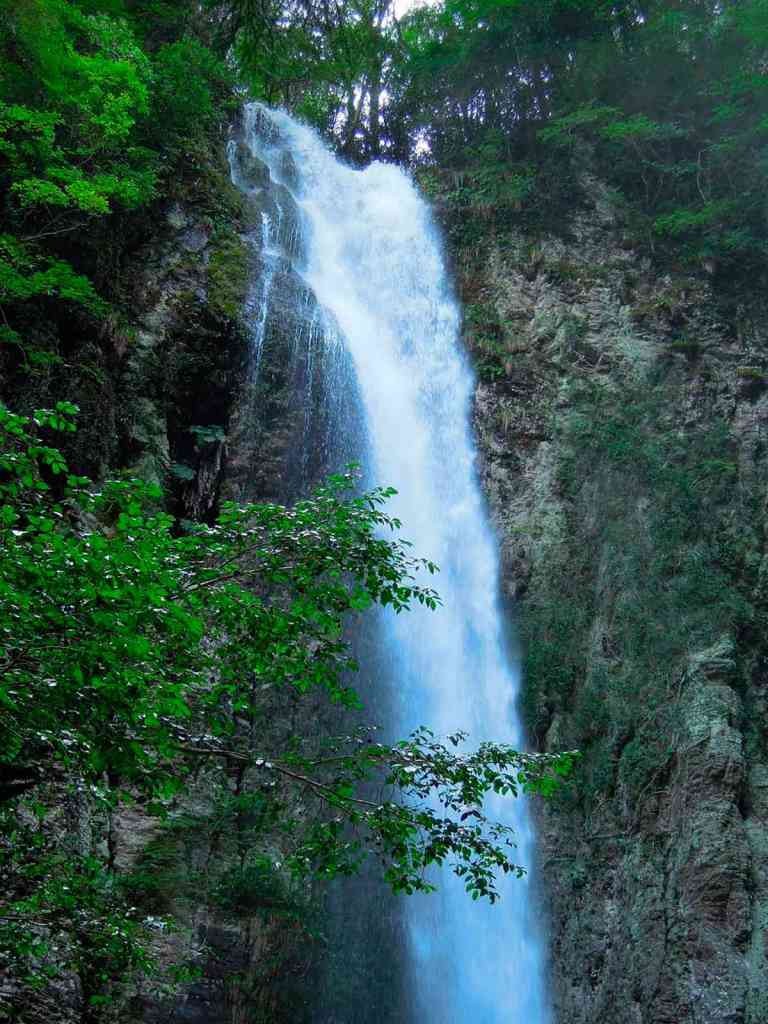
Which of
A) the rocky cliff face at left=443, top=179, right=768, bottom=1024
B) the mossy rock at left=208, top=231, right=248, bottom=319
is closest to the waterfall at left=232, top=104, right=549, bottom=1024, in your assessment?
the mossy rock at left=208, top=231, right=248, bottom=319

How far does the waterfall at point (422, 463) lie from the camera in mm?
10156

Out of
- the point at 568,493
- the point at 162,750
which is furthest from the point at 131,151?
the point at 162,750

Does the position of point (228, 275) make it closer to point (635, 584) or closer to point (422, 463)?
point (422, 463)

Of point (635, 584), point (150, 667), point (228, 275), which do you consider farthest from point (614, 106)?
point (150, 667)

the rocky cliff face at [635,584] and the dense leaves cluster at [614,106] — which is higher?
the dense leaves cluster at [614,106]

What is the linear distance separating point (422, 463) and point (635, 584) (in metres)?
4.34

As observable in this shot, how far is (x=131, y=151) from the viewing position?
489 inches

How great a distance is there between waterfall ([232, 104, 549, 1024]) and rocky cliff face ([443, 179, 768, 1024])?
498mm

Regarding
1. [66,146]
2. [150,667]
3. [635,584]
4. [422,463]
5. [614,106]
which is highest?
[614,106]

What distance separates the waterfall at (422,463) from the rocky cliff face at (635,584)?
→ 0.50m

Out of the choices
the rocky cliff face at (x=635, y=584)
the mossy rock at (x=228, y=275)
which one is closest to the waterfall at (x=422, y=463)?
the mossy rock at (x=228, y=275)

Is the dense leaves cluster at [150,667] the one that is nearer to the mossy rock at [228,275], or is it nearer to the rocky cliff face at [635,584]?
the rocky cliff face at [635,584]

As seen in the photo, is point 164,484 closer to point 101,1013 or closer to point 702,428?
point 101,1013

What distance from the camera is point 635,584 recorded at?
11.5 metres
